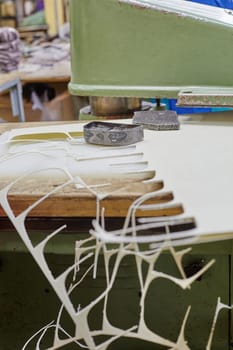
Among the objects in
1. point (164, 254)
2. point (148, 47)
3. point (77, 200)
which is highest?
point (148, 47)

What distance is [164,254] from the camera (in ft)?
3.12

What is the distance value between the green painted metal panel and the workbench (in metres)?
0.12

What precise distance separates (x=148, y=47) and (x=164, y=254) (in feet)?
1.43

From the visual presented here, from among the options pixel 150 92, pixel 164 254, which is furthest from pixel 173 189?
pixel 150 92

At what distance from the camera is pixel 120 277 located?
3.37ft

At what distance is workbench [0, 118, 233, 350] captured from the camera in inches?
27.3

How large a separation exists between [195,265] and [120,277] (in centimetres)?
18

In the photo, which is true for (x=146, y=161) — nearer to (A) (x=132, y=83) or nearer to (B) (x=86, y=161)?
(B) (x=86, y=161)

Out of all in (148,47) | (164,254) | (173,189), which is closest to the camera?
(173,189)

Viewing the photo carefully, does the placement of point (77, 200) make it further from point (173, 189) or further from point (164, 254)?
point (164, 254)

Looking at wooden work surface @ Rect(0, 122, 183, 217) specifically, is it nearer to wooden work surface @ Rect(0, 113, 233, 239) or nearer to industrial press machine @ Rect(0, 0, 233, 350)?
wooden work surface @ Rect(0, 113, 233, 239)

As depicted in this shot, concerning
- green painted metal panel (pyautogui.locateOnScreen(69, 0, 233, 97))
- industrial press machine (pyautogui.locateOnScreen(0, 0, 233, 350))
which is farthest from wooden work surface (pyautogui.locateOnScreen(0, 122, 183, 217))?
green painted metal panel (pyautogui.locateOnScreen(69, 0, 233, 97))

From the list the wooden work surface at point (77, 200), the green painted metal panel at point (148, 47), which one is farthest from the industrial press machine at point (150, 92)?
the wooden work surface at point (77, 200)

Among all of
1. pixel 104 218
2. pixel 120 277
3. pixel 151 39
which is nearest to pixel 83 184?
pixel 104 218
